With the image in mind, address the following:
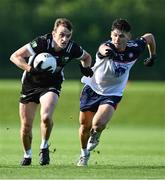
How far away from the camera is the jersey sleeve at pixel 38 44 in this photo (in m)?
15.5

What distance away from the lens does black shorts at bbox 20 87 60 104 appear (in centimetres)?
1566

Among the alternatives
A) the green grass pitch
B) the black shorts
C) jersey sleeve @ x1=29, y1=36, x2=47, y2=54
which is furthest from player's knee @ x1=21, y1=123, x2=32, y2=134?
jersey sleeve @ x1=29, y1=36, x2=47, y2=54

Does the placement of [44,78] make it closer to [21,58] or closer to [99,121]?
[21,58]

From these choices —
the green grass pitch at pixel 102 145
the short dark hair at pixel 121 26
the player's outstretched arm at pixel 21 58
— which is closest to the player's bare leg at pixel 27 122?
the green grass pitch at pixel 102 145

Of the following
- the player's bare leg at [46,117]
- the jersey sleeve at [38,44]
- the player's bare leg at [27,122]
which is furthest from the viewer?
the player's bare leg at [27,122]

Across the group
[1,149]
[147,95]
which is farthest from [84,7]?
[1,149]

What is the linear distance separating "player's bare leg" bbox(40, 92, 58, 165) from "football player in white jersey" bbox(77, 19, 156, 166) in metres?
0.75

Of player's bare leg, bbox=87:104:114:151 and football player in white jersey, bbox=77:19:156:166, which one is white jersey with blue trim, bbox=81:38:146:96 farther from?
player's bare leg, bbox=87:104:114:151

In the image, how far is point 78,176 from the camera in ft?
45.3

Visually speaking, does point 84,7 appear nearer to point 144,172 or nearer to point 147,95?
point 147,95

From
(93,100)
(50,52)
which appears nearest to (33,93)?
(50,52)

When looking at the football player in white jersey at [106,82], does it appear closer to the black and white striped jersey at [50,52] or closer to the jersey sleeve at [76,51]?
the jersey sleeve at [76,51]

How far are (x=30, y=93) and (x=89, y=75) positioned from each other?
1.06 metres

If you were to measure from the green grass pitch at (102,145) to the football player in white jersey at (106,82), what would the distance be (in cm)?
54
